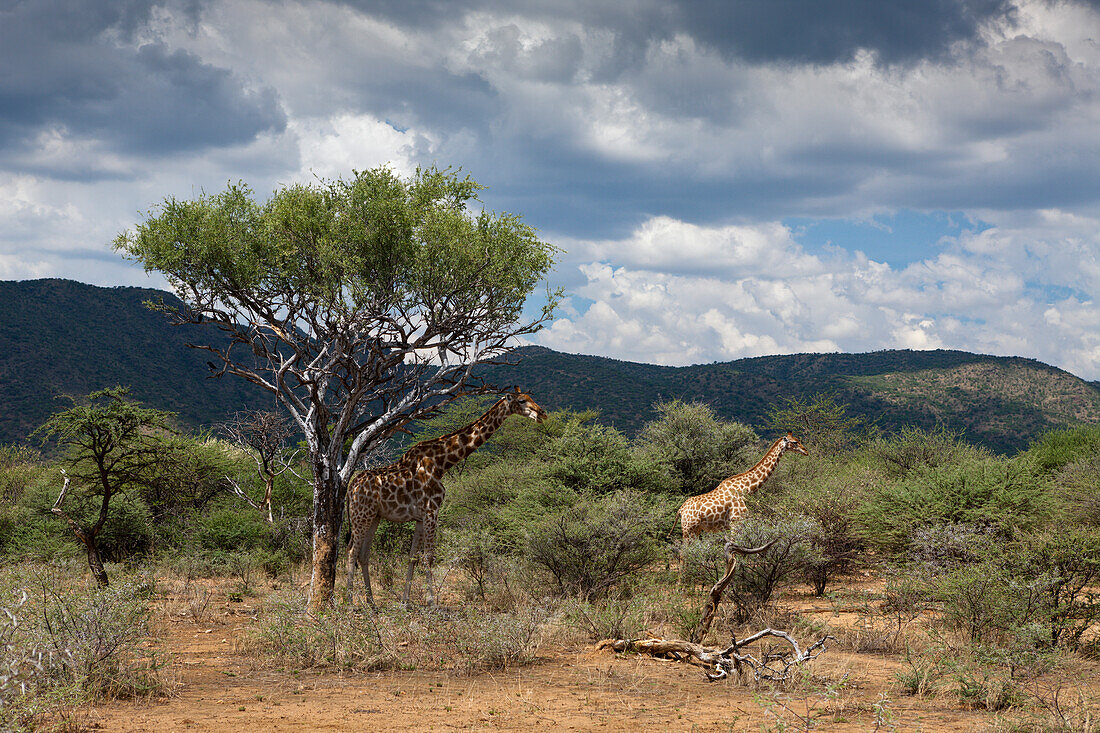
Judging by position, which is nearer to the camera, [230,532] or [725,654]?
[725,654]

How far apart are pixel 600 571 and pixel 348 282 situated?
626 centimetres

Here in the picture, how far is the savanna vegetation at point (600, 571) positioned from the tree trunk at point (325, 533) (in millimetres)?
729

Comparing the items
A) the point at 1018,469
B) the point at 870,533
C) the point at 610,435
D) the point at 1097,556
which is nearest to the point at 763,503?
the point at 870,533

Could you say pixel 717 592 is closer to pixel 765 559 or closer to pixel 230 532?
pixel 765 559

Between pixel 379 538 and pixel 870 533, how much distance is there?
1053 centimetres

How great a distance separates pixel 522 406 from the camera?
42.0ft

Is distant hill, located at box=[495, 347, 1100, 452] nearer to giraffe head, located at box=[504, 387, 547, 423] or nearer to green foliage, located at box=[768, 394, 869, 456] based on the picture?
green foliage, located at box=[768, 394, 869, 456]

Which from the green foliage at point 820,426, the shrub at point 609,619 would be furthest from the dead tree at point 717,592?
the green foliage at point 820,426

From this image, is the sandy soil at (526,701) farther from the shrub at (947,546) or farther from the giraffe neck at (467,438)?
the giraffe neck at (467,438)

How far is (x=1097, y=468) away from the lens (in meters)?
19.2

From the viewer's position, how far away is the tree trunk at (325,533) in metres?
12.1

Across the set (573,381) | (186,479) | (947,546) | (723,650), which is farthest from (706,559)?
(573,381)

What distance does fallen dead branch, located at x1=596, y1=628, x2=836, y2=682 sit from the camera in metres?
7.77

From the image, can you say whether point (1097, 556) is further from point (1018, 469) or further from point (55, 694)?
point (55, 694)
